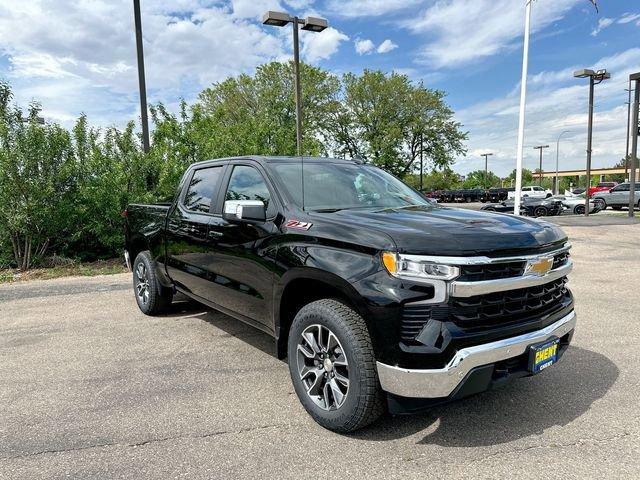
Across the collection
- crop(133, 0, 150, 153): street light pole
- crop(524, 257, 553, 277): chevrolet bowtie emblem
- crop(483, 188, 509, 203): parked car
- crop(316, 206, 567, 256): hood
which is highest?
crop(133, 0, 150, 153): street light pole

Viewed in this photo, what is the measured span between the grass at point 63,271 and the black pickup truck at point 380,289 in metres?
6.25

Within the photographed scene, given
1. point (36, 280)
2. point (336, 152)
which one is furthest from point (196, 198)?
point (336, 152)

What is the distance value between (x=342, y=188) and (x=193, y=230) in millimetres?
1570

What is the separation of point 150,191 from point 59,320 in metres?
5.24

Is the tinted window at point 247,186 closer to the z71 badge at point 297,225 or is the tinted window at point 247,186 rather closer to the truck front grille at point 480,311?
the z71 badge at point 297,225

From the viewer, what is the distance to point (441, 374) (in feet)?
8.45

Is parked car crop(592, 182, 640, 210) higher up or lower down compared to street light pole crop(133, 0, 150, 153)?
lower down

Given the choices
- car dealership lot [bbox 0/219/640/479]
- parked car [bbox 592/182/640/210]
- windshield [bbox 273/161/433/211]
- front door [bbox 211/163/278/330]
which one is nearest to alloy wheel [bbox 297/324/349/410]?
car dealership lot [bbox 0/219/640/479]

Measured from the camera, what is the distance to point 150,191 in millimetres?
10711

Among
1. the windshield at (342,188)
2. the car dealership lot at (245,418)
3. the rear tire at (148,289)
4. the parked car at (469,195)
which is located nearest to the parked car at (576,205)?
the parked car at (469,195)

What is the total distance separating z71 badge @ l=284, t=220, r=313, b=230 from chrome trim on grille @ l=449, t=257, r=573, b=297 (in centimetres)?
107

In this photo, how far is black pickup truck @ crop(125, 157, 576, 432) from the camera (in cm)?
264

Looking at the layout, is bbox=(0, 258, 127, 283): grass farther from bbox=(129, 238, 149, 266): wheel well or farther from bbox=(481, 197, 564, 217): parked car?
bbox=(481, 197, 564, 217): parked car

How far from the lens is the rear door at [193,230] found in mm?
4508
